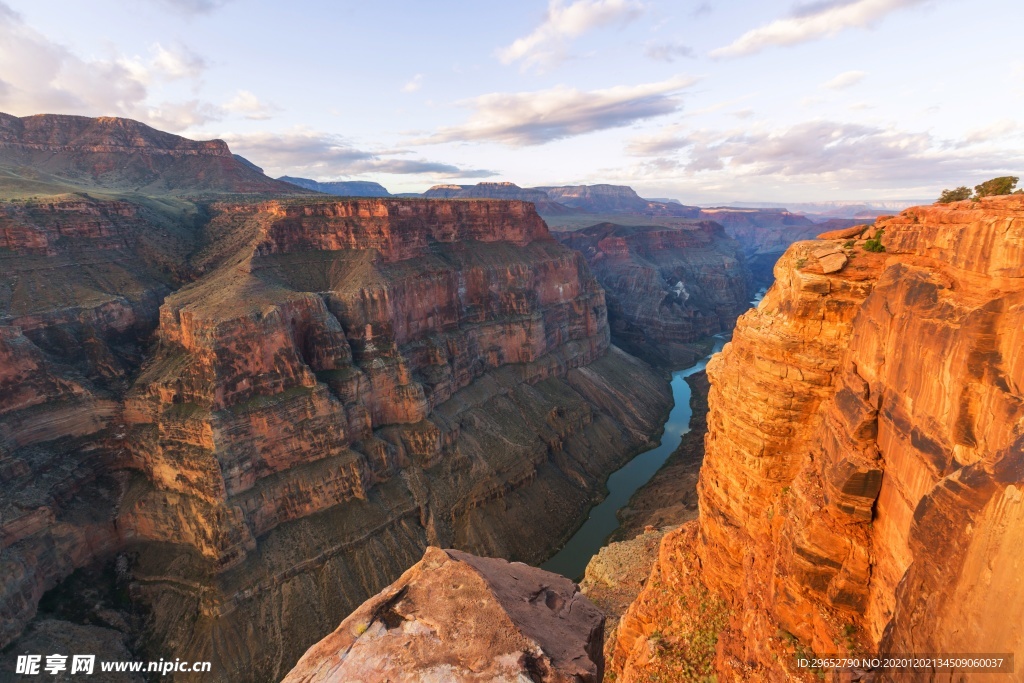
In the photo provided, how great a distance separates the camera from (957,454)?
888cm

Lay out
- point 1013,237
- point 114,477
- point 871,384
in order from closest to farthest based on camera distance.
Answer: point 1013,237
point 871,384
point 114,477

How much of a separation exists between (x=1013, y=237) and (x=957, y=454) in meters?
4.11

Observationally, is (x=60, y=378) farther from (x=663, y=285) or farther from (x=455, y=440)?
(x=663, y=285)

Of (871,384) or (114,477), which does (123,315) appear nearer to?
(114,477)

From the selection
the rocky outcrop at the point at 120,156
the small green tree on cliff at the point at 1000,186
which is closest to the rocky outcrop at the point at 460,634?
the small green tree on cliff at the point at 1000,186

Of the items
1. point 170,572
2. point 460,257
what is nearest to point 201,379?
point 170,572

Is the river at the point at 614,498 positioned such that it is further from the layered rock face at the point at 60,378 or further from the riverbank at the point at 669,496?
the layered rock face at the point at 60,378

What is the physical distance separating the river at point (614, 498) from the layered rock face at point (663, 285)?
977 inches

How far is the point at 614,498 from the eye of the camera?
5038cm

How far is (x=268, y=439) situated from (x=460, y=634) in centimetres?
3251

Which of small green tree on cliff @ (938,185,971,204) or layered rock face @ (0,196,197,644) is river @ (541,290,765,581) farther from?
layered rock face @ (0,196,197,644)

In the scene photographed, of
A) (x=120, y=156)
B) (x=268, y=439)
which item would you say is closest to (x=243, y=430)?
(x=268, y=439)

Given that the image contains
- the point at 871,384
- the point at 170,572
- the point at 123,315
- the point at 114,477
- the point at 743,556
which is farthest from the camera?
the point at 123,315

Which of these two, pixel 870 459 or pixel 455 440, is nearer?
pixel 870 459
